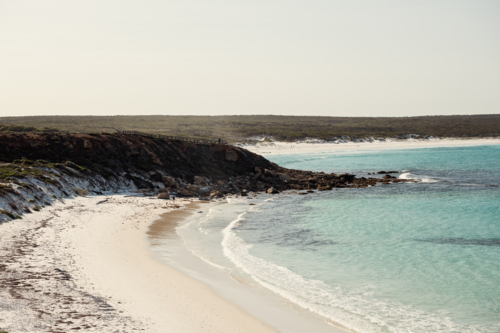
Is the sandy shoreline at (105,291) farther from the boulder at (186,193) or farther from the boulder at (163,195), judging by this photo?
the boulder at (186,193)

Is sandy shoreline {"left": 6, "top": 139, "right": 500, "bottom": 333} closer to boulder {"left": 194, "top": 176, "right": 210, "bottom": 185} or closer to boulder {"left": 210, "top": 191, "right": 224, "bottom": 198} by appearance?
boulder {"left": 210, "top": 191, "right": 224, "bottom": 198}

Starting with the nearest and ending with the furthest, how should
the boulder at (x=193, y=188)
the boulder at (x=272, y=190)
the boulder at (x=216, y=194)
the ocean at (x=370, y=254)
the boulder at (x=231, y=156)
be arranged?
the ocean at (x=370, y=254), the boulder at (x=216, y=194), the boulder at (x=193, y=188), the boulder at (x=272, y=190), the boulder at (x=231, y=156)

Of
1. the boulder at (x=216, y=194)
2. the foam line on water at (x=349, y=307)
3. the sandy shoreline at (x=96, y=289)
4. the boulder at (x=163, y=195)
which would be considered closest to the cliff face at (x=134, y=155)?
the boulder at (x=163, y=195)

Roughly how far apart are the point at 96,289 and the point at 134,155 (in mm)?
37001

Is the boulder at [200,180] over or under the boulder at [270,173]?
under

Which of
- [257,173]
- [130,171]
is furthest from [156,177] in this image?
[257,173]

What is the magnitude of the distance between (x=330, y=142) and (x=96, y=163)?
10835 centimetres

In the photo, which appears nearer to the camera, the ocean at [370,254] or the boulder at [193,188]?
the ocean at [370,254]

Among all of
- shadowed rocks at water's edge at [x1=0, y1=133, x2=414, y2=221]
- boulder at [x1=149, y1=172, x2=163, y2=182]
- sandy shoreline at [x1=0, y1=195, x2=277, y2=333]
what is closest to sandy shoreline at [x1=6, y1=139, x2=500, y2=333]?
sandy shoreline at [x1=0, y1=195, x2=277, y2=333]

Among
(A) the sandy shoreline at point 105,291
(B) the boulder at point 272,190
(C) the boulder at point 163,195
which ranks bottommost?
(B) the boulder at point 272,190

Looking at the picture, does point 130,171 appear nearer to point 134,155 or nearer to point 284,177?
point 134,155

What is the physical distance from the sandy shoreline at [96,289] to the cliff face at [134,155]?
2111 centimetres

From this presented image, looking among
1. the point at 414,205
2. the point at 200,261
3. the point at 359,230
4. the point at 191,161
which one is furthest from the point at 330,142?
the point at 200,261

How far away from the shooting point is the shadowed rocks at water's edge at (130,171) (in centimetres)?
3306
